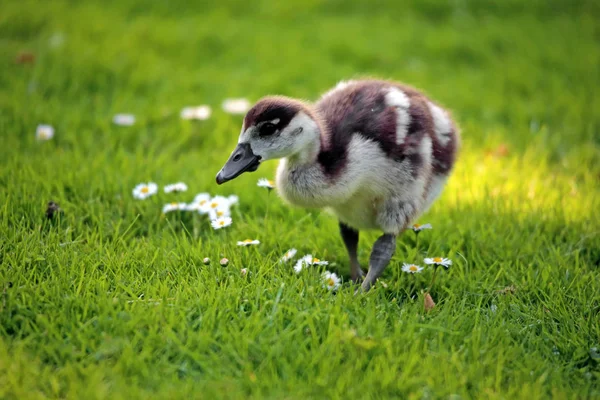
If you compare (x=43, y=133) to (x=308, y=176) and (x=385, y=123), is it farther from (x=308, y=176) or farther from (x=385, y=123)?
(x=385, y=123)

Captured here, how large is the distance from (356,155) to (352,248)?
0.69 meters

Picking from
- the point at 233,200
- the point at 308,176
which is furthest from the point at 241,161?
the point at 233,200

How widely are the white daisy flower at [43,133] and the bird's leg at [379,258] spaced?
304 cm

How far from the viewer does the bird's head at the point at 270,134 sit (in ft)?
11.0

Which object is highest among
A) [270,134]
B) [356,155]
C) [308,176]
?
[270,134]

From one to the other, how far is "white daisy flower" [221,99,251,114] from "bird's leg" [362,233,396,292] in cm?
269

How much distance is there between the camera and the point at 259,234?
4.17 metres

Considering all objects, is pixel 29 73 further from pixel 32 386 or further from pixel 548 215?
pixel 548 215

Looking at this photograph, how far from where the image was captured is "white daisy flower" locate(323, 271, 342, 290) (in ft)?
11.8

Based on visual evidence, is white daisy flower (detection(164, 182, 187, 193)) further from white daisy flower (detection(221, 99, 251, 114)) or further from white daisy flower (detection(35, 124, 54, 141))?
white daisy flower (detection(221, 99, 251, 114))

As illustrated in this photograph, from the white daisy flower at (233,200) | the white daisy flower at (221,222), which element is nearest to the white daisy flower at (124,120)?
the white daisy flower at (233,200)

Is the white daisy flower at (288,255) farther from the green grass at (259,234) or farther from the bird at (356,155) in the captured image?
the bird at (356,155)

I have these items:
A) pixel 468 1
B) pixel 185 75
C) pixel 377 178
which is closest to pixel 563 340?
pixel 377 178

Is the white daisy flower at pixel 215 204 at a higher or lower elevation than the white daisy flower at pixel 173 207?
higher
